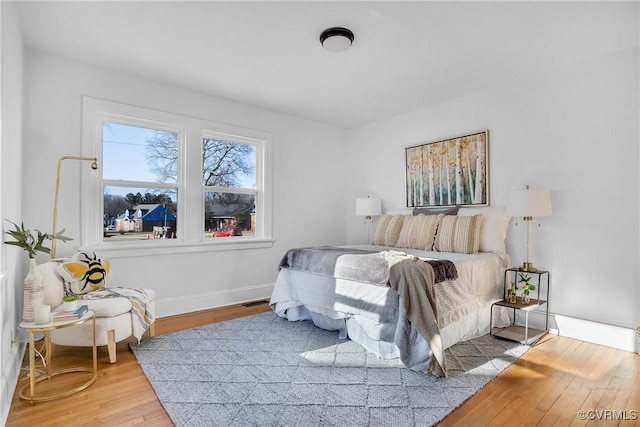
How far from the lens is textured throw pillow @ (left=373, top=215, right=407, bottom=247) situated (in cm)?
411

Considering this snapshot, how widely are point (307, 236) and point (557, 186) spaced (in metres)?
3.03

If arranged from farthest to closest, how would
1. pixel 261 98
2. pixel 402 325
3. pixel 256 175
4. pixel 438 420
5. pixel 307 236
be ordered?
1. pixel 307 236
2. pixel 256 175
3. pixel 261 98
4. pixel 402 325
5. pixel 438 420

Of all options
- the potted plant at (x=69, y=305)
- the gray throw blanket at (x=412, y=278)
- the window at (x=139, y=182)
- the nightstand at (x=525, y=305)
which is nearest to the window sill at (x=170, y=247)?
the window at (x=139, y=182)

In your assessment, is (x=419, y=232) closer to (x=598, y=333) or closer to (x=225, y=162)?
(x=598, y=333)

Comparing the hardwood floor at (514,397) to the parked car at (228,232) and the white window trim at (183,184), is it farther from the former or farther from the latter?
the parked car at (228,232)

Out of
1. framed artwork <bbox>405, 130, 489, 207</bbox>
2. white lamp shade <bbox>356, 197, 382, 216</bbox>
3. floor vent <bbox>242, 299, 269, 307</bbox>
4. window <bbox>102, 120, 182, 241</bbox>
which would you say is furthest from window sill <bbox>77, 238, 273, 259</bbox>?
framed artwork <bbox>405, 130, 489, 207</bbox>

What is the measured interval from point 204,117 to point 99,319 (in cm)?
242

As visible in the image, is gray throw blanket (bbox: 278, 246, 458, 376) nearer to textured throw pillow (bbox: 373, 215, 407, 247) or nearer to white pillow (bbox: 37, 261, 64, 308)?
textured throw pillow (bbox: 373, 215, 407, 247)

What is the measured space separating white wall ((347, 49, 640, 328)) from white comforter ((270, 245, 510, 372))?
569 millimetres

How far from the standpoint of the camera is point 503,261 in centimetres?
341

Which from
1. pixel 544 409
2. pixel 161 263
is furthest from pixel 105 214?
pixel 544 409

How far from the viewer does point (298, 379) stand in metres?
2.26

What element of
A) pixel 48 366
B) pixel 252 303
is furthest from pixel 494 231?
pixel 48 366

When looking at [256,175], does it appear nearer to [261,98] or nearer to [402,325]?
[261,98]
